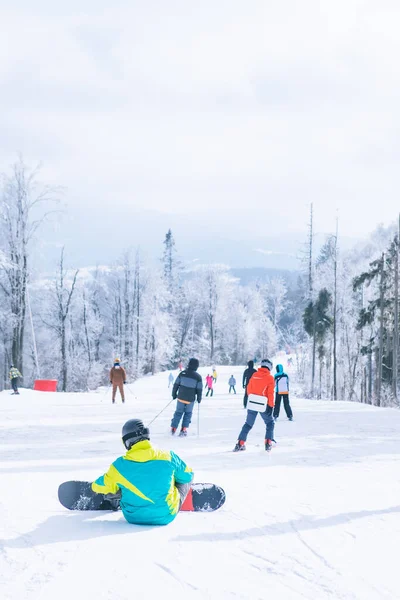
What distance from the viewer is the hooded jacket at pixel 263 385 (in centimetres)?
985

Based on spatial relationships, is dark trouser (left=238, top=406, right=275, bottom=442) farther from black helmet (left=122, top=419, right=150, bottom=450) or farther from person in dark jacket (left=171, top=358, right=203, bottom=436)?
black helmet (left=122, top=419, right=150, bottom=450)

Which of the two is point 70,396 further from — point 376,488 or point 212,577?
point 212,577

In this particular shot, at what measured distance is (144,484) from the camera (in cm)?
552

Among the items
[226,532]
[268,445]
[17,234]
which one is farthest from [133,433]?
[17,234]

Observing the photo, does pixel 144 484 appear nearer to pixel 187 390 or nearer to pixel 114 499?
Answer: pixel 114 499

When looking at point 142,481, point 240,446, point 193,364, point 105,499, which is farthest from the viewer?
point 193,364

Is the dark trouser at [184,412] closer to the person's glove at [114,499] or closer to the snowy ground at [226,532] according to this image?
the snowy ground at [226,532]

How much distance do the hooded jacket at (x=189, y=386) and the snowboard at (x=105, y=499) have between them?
18.9 ft

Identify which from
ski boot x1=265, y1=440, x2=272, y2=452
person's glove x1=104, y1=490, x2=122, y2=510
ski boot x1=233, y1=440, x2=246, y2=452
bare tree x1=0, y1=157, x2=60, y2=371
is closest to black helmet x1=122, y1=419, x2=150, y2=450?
person's glove x1=104, y1=490, x2=122, y2=510

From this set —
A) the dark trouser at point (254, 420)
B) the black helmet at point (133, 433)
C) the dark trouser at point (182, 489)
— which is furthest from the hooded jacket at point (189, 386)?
the black helmet at point (133, 433)

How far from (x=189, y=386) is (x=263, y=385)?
9.08 ft

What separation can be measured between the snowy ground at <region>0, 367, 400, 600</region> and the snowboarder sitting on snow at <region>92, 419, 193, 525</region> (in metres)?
0.16

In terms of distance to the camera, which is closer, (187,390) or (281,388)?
(187,390)

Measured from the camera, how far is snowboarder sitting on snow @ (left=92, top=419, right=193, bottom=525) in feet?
18.2
